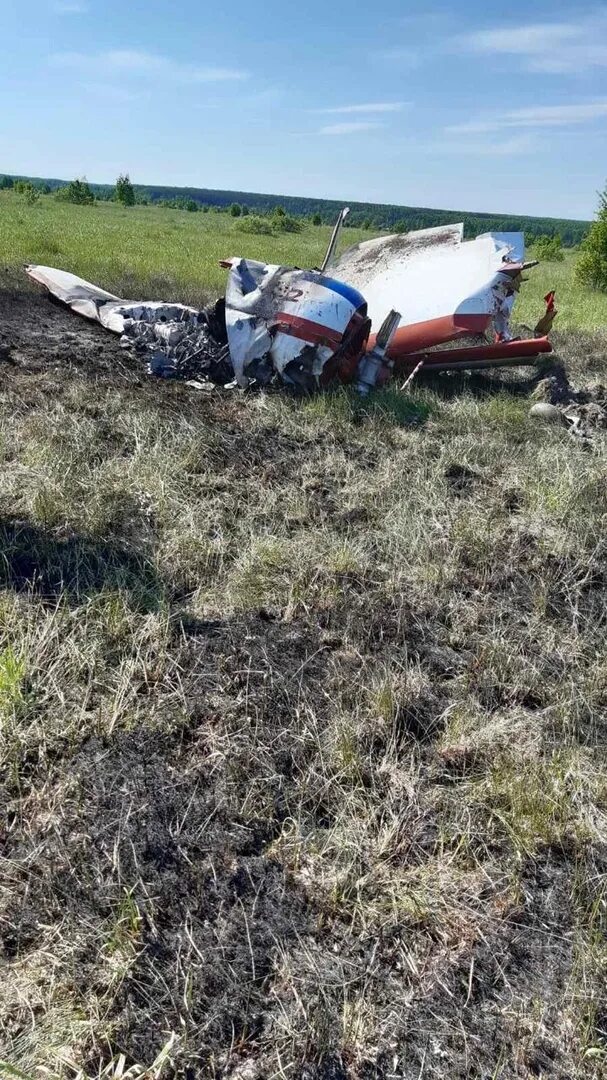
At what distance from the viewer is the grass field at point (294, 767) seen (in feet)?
5.91

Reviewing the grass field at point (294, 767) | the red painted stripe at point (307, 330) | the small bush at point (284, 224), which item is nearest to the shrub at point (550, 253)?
the small bush at point (284, 224)

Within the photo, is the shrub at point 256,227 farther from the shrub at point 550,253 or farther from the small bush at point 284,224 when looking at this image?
the shrub at point 550,253

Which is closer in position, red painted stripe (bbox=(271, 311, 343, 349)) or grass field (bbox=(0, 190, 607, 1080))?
grass field (bbox=(0, 190, 607, 1080))

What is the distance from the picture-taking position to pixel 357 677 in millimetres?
3064

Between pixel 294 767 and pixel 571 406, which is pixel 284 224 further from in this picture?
pixel 294 767

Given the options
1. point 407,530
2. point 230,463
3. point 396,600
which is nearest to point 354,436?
point 230,463

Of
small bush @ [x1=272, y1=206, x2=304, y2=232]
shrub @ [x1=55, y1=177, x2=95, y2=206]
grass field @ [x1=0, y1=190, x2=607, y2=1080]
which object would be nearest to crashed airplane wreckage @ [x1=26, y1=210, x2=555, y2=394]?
grass field @ [x1=0, y1=190, x2=607, y2=1080]

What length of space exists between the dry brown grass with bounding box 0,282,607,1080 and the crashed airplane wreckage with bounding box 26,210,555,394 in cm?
219

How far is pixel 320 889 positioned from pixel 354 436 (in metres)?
→ 4.30

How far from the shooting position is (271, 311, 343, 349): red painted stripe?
6.54 m

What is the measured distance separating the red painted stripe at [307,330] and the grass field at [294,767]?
1.89 metres

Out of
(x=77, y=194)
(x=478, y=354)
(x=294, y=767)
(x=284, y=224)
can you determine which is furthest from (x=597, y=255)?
(x=77, y=194)

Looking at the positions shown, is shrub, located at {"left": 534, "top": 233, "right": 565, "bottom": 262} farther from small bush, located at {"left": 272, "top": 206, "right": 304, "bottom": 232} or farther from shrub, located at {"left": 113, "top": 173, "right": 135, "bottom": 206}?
shrub, located at {"left": 113, "top": 173, "right": 135, "bottom": 206}

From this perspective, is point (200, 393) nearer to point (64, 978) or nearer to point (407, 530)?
point (407, 530)
